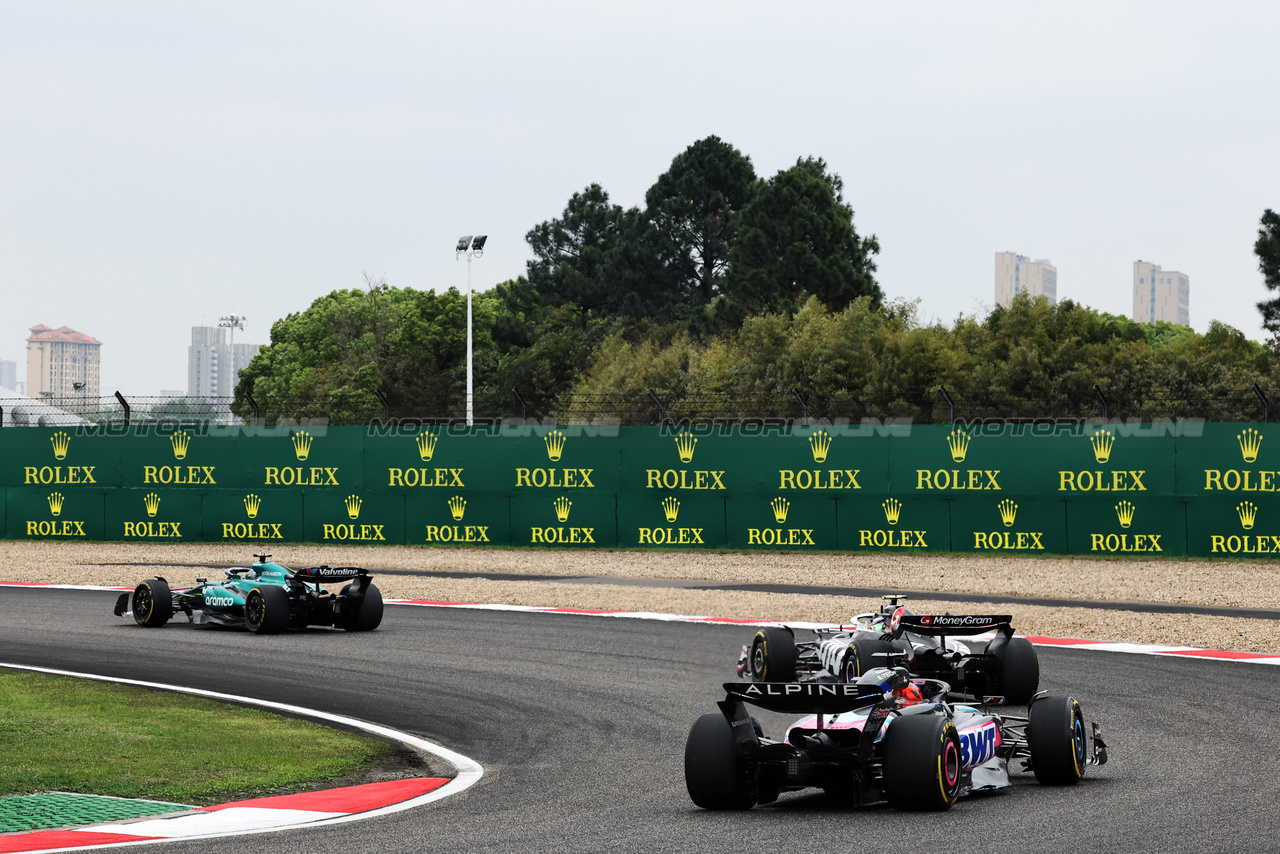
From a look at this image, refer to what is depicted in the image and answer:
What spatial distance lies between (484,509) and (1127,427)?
12.2m

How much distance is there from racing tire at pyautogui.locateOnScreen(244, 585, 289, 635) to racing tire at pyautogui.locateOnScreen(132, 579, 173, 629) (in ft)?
4.08

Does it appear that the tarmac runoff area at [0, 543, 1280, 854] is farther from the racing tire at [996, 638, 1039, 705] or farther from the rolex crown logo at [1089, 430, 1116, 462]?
the racing tire at [996, 638, 1039, 705]

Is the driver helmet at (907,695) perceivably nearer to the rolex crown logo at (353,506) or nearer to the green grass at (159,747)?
the green grass at (159,747)

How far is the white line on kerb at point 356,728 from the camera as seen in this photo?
7.70 metres

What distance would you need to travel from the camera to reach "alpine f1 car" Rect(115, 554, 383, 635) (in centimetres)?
1720

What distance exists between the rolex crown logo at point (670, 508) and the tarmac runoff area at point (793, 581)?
2.73 ft

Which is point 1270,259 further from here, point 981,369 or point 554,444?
point 554,444

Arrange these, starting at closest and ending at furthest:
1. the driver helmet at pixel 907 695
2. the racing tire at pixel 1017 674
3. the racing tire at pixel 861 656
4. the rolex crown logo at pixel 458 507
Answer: the driver helmet at pixel 907 695, the racing tire at pixel 861 656, the racing tire at pixel 1017 674, the rolex crown logo at pixel 458 507

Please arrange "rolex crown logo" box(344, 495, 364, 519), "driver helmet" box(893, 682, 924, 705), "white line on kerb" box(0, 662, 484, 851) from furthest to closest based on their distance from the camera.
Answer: "rolex crown logo" box(344, 495, 364, 519)
"driver helmet" box(893, 682, 924, 705)
"white line on kerb" box(0, 662, 484, 851)

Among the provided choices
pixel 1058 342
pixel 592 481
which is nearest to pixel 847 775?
pixel 592 481

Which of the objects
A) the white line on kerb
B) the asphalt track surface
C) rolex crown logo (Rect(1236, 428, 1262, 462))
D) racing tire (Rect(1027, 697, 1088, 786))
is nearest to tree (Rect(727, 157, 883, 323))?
rolex crown logo (Rect(1236, 428, 1262, 462))

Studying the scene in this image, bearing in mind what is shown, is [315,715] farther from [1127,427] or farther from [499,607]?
[1127,427]

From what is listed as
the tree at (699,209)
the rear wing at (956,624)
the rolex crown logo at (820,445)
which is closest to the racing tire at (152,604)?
the rear wing at (956,624)

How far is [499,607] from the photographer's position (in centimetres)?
2008
